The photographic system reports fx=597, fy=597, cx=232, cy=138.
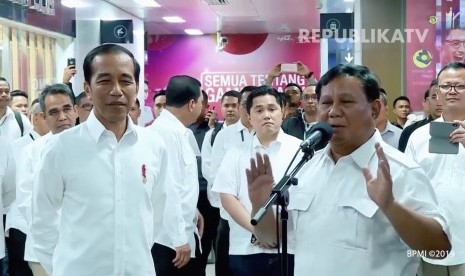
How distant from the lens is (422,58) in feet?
20.3

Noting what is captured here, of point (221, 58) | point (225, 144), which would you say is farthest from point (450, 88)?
point (221, 58)

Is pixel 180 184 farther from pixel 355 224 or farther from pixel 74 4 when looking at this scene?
pixel 74 4

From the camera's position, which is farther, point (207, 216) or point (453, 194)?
point (207, 216)

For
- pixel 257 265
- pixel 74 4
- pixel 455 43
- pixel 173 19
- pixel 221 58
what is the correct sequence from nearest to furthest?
pixel 257 265 → pixel 455 43 → pixel 74 4 → pixel 173 19 → pixel 221 58

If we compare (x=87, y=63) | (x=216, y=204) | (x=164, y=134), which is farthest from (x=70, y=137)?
(x=216, y=204)

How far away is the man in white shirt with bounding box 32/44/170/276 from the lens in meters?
2.10

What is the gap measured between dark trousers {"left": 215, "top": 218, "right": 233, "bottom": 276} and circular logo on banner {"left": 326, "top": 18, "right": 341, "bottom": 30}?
413 centimetres

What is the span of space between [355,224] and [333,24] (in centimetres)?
603

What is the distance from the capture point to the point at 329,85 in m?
1.88

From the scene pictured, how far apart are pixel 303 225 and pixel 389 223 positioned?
28cm

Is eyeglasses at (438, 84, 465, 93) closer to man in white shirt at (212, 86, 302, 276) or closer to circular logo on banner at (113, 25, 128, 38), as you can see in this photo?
man in white shirt at (212, 86, 302, 276)

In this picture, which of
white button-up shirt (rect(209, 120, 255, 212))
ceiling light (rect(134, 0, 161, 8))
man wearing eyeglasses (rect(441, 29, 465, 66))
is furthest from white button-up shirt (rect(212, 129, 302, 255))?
ceiling light (rect(134, 0, 161, 8))

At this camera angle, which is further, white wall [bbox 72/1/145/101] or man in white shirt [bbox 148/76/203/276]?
white wall [bbox 72/1/145/101]

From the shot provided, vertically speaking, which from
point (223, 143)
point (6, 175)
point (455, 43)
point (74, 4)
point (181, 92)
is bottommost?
point (6, 175)
